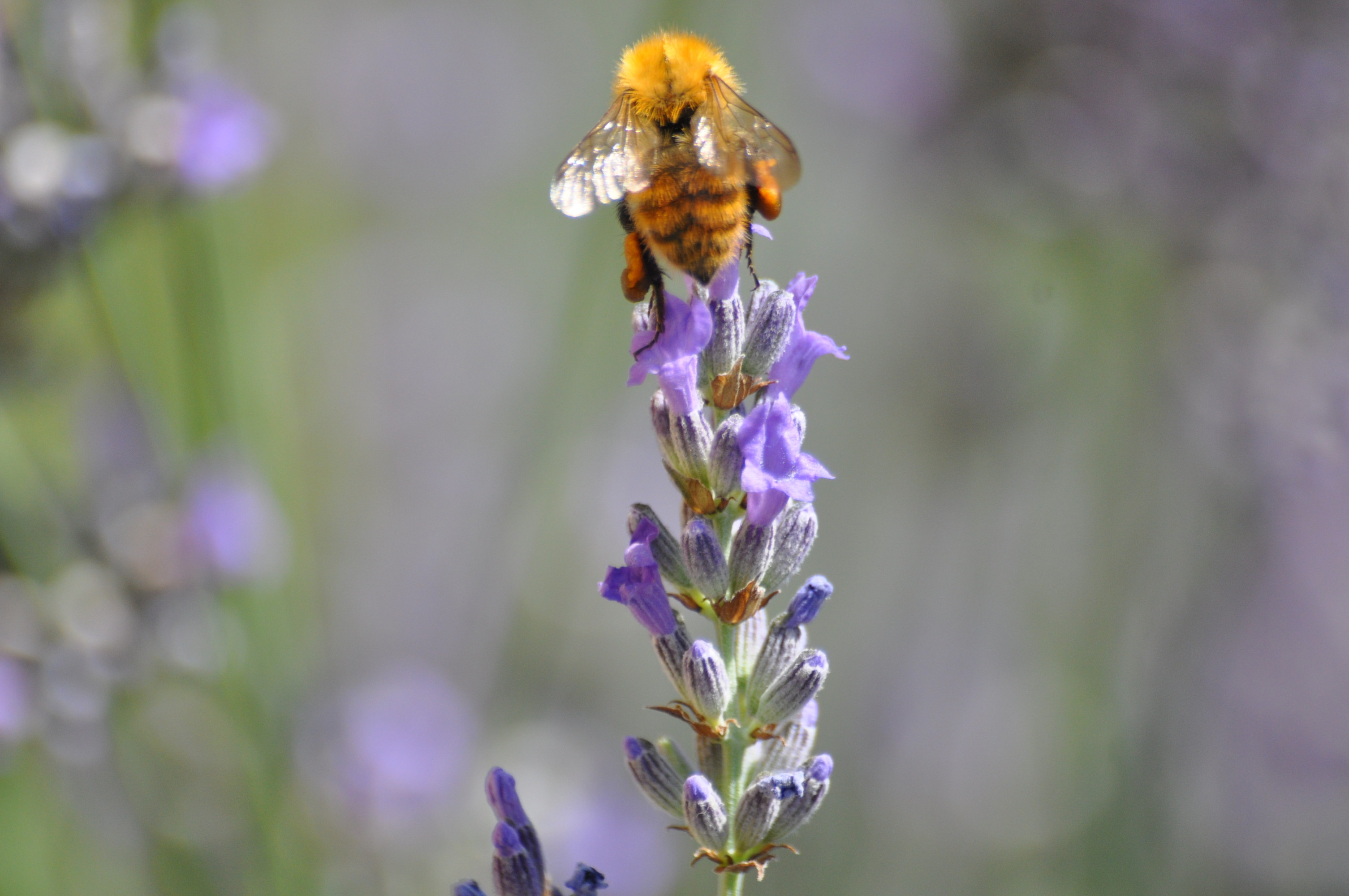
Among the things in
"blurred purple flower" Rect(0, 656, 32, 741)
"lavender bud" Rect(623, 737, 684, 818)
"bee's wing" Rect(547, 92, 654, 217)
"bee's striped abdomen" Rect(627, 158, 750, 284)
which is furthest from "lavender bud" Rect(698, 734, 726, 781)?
"blurred purple flower" Rect(0, 656, 32, 741)

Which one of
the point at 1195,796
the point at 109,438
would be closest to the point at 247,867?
the point at 109,438

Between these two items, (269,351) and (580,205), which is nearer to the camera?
(580,205)

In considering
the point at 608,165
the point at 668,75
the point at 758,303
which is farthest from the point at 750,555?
the point at 668,75

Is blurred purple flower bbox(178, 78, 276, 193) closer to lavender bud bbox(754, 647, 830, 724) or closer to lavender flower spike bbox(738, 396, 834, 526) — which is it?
lavender flower spike bbox(738, 396, 834, 526)

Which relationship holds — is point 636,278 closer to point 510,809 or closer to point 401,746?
point 510,809

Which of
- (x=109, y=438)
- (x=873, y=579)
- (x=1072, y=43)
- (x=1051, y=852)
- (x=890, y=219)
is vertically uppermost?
(x=890, y=219)

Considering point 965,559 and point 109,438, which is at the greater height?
point 965,559

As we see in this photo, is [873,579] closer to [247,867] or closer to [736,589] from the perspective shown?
[247,867]
